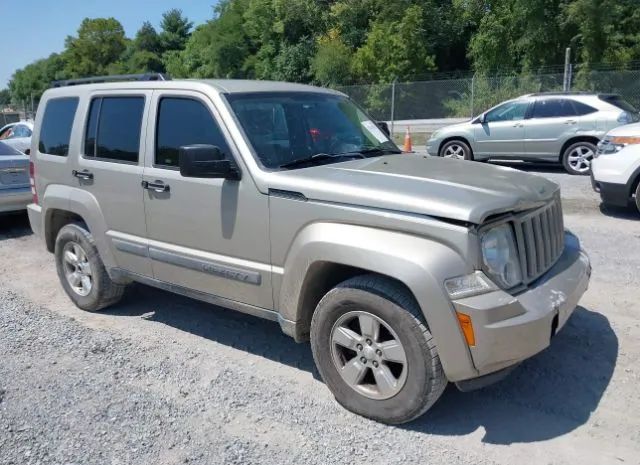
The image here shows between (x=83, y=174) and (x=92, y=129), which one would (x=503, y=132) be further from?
(x=83, y=174)

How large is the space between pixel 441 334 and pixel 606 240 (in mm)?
4805

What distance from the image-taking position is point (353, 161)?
4270mm

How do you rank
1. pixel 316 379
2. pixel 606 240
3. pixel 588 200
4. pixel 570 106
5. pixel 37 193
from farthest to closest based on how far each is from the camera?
pixel 570 106 < pixel 588 200 < pixel 606 240 < pixel 37 193 < pixel 316 379

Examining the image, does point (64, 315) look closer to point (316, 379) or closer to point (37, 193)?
point (37, 193)

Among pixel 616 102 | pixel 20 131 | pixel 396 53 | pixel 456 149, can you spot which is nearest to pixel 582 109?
pixel 616 102

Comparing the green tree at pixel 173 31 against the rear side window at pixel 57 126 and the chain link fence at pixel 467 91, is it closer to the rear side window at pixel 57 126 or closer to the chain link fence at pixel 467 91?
the chain link fence at pixel 467 91

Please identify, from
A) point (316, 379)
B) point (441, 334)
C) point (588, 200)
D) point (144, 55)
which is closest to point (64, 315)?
point (316, 379)

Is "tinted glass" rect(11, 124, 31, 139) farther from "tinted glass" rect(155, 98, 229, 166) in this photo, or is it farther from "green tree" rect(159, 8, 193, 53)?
"green tree" rect(159, 8, 193, 53)

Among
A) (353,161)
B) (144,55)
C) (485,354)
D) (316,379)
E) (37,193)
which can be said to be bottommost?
(316,379)

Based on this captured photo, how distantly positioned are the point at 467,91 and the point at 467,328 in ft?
80.2

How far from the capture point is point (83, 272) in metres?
5.50

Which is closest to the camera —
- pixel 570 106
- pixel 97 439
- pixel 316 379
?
pixel 97 439

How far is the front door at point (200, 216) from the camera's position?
396 cm

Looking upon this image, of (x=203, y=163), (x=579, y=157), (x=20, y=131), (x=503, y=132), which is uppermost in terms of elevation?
(x=203, y=163)
